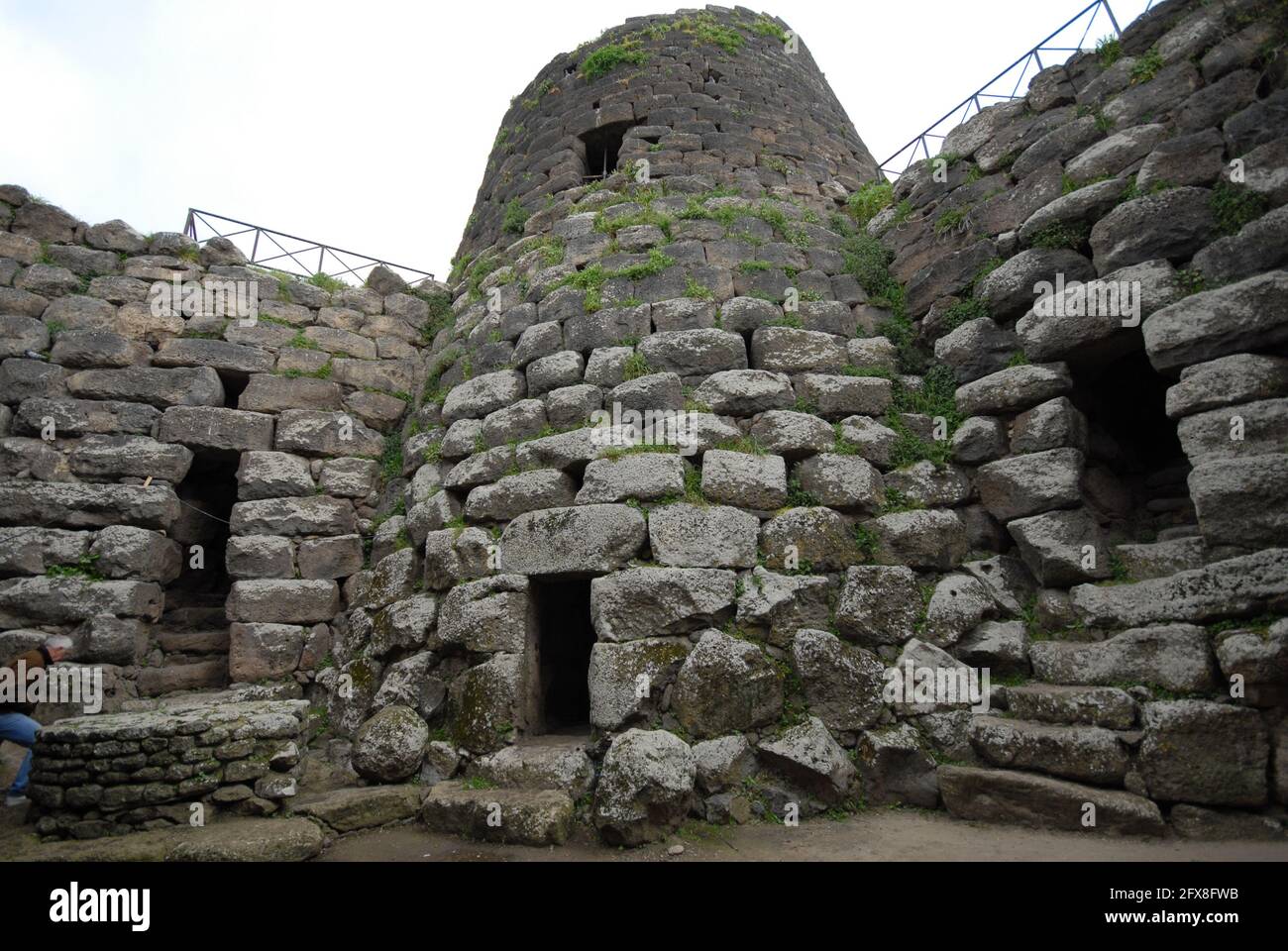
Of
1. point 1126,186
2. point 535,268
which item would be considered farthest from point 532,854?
point 1126,186

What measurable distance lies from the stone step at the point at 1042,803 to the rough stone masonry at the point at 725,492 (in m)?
0.02

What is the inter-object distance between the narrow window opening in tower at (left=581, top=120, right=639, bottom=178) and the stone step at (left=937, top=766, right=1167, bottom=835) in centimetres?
711

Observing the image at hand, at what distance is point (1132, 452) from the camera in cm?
558

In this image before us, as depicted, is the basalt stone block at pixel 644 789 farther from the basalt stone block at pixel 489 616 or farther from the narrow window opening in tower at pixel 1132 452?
the narrow window opening in tower at pixel 1132 452

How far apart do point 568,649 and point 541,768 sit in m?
2.39

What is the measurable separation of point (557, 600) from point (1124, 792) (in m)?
4.63

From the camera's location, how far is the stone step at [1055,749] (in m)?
3.95

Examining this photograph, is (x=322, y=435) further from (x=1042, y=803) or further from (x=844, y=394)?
(x=1042, y=803)

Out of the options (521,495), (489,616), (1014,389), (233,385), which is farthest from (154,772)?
(1014,389)

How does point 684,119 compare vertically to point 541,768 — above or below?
above

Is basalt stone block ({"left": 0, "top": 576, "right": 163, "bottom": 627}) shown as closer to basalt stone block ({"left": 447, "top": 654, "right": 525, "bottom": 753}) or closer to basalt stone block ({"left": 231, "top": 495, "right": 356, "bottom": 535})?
basalt stone block ({"left": 231, "top": 495, "right": 356, "bottom": 535})

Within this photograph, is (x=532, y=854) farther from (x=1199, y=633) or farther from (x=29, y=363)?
(x=29, y=363)

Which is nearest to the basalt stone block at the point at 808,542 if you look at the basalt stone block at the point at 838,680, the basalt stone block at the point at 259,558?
the basalt stone block at the point at 838,680

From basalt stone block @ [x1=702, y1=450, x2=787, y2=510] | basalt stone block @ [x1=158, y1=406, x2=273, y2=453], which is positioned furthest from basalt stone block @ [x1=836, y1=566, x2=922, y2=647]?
basalt stone block @ [x1=158, y1=406, x2=273, y2=453]
